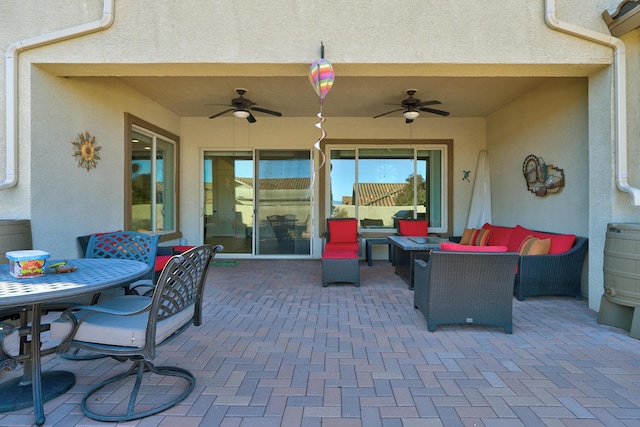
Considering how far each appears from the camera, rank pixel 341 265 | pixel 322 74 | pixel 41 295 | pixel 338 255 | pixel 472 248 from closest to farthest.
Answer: pixel 41 295 → pixel 472 248 → pixel 322 74 → pixel 341 265 → pixel 338 255

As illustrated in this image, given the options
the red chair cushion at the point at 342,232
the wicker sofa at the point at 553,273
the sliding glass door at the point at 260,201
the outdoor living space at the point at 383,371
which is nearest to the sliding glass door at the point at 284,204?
the sliding glass door at the point at 260,201

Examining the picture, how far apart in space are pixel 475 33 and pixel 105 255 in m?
4.06

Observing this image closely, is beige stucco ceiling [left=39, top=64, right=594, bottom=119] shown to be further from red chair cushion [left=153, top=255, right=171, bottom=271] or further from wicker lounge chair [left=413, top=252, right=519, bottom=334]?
red chair cushion [left=153, top=255, right=171, bottom=271]

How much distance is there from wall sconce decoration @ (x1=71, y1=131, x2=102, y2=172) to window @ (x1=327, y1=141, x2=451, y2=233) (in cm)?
Result: 426

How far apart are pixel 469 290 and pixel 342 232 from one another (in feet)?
11.0

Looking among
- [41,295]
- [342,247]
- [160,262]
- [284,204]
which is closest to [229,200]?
[284,204]

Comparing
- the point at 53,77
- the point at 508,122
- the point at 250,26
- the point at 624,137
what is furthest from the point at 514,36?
the point at 53,77

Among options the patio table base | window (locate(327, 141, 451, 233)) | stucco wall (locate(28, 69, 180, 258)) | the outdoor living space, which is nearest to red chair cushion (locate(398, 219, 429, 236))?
window (locate(327, 141, 451, 233))

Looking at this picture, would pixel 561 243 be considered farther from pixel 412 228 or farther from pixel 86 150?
pixel 86 150

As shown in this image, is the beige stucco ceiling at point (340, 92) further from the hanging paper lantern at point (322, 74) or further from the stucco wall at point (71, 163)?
the hanging paper lantern at point (322, 74)

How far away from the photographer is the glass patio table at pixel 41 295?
5.32 ft

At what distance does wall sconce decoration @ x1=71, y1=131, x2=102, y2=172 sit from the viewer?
3.98 metres

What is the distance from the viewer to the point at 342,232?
618 cm

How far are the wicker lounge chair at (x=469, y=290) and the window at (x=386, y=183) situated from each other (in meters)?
4.23
